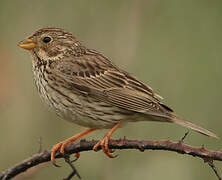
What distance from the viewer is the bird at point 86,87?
→ 4059mm

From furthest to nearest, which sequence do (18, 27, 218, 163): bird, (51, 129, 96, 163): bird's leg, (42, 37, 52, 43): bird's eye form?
(42, 37, 52, 43): bird's eye
(18, 27, 218, 163): bird
(51, 129, 96, 163): bird's leg

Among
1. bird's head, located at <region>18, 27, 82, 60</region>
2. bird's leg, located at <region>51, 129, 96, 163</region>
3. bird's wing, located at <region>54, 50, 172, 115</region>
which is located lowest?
bird's leg, located at <region>51, 129, 96, 163</region>

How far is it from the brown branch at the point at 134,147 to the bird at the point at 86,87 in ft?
2.48

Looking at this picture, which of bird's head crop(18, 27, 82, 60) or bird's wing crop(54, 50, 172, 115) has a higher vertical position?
bird's head crop(18, 27, 82, 60)

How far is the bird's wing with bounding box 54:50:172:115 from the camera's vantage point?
13.6ft

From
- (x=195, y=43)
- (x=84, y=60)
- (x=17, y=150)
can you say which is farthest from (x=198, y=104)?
(x=17, y=150)

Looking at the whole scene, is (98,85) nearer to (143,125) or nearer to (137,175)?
(143,125)

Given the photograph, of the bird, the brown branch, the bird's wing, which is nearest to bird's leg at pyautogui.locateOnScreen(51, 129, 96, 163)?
the bird

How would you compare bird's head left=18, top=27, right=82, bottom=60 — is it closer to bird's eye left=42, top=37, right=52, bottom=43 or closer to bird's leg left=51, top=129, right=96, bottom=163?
bird's eye left=42, top=37, right=52, bottom=43

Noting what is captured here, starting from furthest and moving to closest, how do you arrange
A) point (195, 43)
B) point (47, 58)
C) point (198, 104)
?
point (195, 43)
point (198, 104)
point (47, 58)

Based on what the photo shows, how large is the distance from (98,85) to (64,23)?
98 centimetres

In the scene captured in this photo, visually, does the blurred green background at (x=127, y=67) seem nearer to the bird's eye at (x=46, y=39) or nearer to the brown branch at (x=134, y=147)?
the bird's eye at (x=46, y=39)

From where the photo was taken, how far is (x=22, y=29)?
4871 millimetres

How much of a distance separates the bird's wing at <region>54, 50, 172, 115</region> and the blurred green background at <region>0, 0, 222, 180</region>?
20cm
